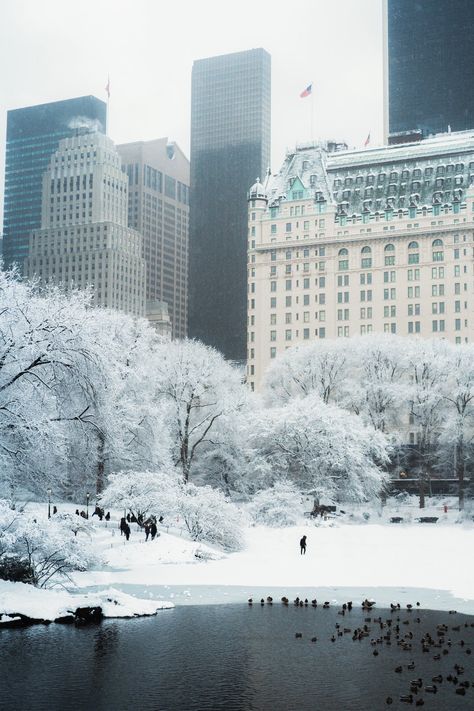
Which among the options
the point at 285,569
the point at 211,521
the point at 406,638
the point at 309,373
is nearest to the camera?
the point at 406,638

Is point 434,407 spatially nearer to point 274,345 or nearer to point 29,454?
point 29,454

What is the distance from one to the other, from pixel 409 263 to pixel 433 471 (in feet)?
196

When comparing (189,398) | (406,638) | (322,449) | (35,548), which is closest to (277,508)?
(322,449)

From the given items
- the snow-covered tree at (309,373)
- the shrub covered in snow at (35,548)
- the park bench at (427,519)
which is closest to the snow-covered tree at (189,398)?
the snow-covered tree at (309,373)

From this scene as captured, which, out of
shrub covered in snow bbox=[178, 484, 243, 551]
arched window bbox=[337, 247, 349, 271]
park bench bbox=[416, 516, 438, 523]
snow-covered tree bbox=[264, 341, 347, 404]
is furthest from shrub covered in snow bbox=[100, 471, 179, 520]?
arched window bbox=[337, 247, 349, 271]

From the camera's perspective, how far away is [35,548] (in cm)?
3659

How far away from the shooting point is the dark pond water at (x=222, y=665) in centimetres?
2345

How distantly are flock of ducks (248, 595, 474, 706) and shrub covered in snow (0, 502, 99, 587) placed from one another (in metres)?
7.77

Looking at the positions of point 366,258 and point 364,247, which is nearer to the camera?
point 366,258

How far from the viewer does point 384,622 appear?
33.8 meters

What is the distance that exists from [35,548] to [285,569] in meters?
16.1

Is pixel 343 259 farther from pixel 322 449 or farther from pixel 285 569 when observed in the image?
pixel 285 569

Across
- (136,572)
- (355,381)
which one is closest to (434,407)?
(355,381)

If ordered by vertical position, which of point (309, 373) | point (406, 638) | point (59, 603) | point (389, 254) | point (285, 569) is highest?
point (389, 254)
